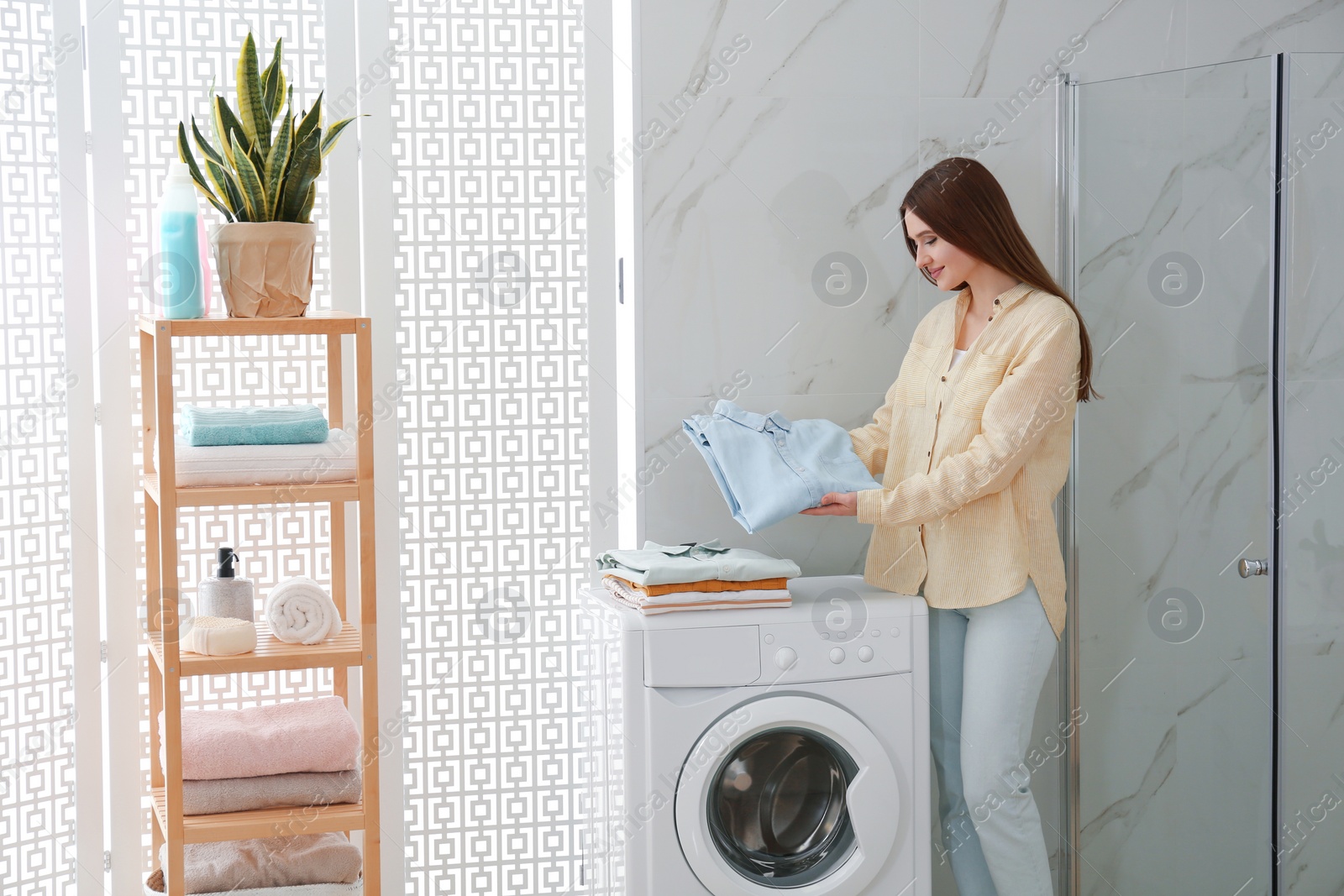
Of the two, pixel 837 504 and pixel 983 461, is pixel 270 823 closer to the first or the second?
pixel 837 504

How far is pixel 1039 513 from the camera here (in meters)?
1.93

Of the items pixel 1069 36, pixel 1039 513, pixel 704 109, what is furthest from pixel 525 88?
pixel 1039 513

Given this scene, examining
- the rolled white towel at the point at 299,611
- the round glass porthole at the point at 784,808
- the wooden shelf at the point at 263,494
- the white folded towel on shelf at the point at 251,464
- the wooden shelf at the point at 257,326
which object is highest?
the wooden shelf at the point at 257,326

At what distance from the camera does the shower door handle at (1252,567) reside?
1.93m

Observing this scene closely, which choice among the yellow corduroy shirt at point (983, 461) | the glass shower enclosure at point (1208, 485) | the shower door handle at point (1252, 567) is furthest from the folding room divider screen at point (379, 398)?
the shower door handle at point (1252, 567)

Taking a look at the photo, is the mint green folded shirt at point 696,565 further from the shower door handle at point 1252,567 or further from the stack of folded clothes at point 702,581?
the shower door handle at point 1252,567

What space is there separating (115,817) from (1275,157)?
2.47 m

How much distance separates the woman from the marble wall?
0.31 meters

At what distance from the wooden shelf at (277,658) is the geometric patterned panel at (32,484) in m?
0.37

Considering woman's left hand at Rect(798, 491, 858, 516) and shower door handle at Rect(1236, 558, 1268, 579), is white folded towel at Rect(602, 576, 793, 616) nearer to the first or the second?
woman's left hand at Rect(798, 491, 858, 516)

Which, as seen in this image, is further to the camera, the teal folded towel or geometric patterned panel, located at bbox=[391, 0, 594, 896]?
geometric patterned panel, located at bbox=[391, 0, 594, 896]

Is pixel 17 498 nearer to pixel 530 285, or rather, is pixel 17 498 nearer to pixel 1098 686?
pixel 530 285

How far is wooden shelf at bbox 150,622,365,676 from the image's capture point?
1.79 meters

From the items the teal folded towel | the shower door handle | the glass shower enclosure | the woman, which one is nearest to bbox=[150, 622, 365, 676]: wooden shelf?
the teal folded towel
